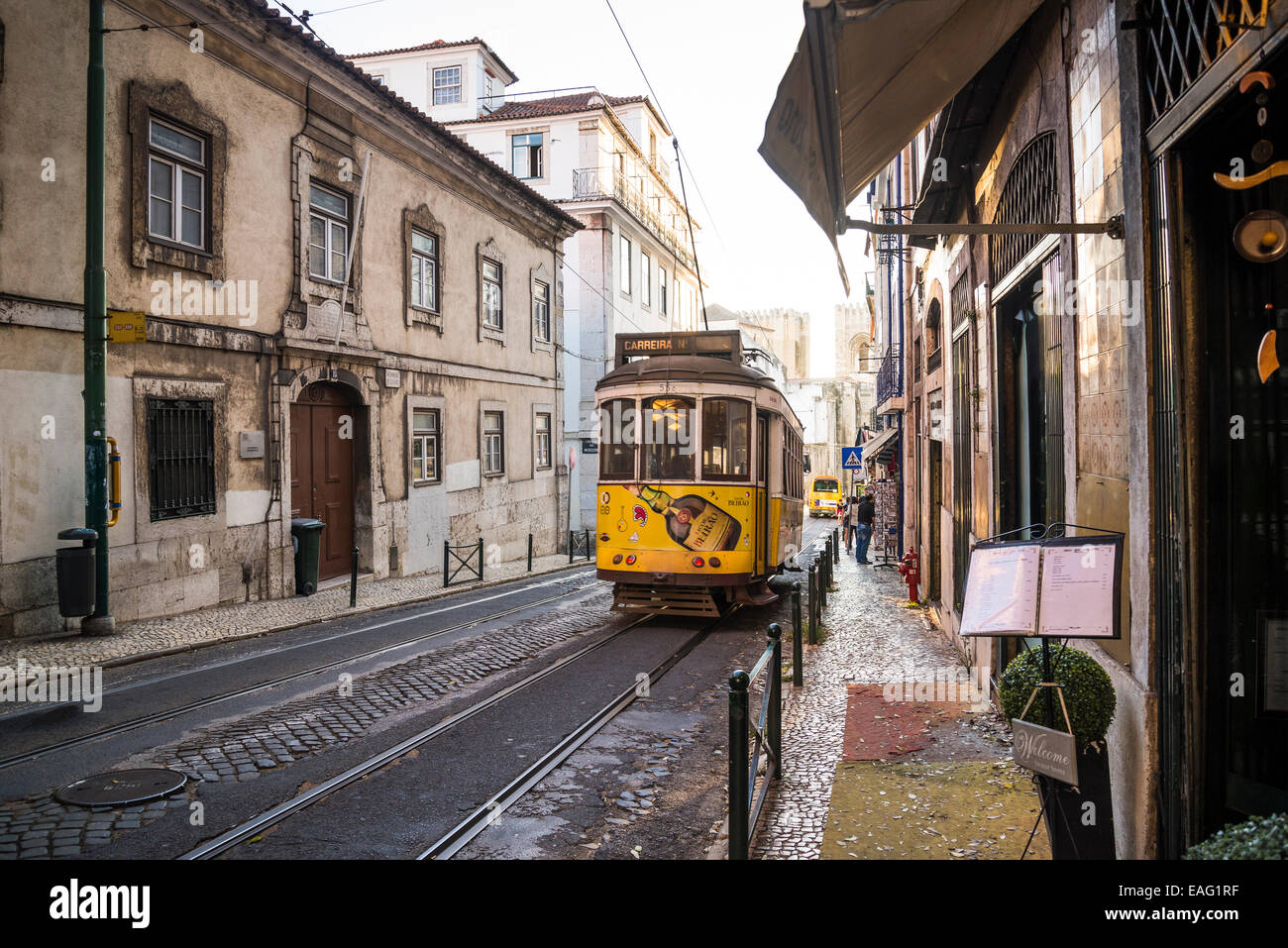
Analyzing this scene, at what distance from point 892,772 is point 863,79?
12.9ft

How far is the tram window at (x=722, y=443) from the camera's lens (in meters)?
10.9

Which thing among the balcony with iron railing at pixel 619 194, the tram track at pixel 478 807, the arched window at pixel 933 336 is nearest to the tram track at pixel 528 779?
the tram track at pixel 478 807

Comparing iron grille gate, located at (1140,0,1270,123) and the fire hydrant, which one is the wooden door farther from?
iron grille gate, located at (1140,0,1270,123)

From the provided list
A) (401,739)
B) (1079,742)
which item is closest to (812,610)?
(401,739)

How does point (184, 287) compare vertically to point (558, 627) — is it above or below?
above

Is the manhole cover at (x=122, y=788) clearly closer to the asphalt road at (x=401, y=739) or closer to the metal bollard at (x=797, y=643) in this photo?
the asphalt road at (x=401, y=739)

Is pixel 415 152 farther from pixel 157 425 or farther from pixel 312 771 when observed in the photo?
pixel 312 771

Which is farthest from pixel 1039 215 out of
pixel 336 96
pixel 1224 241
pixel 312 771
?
pixel 336 96

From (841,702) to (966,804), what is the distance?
250 cm

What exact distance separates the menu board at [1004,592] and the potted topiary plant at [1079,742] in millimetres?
357

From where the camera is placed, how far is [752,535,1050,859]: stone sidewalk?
4406mm

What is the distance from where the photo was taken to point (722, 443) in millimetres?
10891

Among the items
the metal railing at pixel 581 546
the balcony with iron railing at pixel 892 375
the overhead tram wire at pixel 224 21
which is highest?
the overhead tram wire at pixel 224 21
